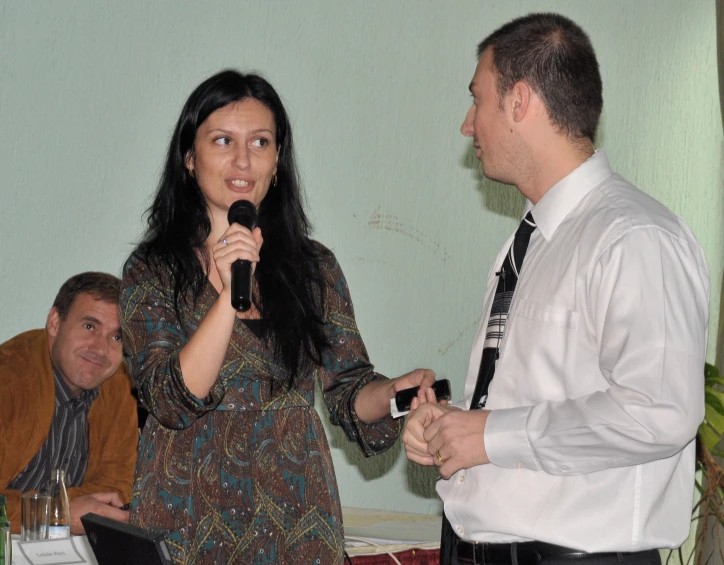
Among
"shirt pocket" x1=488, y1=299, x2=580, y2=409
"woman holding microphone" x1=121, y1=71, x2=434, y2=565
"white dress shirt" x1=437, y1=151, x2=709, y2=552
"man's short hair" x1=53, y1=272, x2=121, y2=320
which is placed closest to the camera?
"white dress shirt" x1=437, y1=151, x2=709, y2=552

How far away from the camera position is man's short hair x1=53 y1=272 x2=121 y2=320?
11.3ft

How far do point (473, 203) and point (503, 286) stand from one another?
2446 millimetres

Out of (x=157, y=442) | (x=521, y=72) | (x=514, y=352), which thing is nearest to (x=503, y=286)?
(x=514, y=352)

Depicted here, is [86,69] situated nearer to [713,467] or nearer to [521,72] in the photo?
[521,72]

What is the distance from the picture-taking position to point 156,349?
189 cm

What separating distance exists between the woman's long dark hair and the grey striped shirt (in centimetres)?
148

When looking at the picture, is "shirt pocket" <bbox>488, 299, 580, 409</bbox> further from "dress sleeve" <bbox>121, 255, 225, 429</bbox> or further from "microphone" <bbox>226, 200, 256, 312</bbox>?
"dress sleeve" <bbox>121, 255, 225, 429</bbox>

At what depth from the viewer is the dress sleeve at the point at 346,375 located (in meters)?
2.09

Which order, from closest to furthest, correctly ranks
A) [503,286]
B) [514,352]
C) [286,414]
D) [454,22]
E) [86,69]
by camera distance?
1. [514,352]
2. [503,286]
3. [286,414]
4. [86,69]
5. [454,22]

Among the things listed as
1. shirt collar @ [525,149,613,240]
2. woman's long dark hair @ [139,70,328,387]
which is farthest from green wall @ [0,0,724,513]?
shirt collar @ [525,149,613,240]

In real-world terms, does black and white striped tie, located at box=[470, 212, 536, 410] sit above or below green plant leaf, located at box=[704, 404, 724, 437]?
above

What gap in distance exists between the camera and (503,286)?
1822 millimetres

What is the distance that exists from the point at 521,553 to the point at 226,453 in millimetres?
637

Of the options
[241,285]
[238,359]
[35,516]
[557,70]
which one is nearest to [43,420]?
[35,516]
